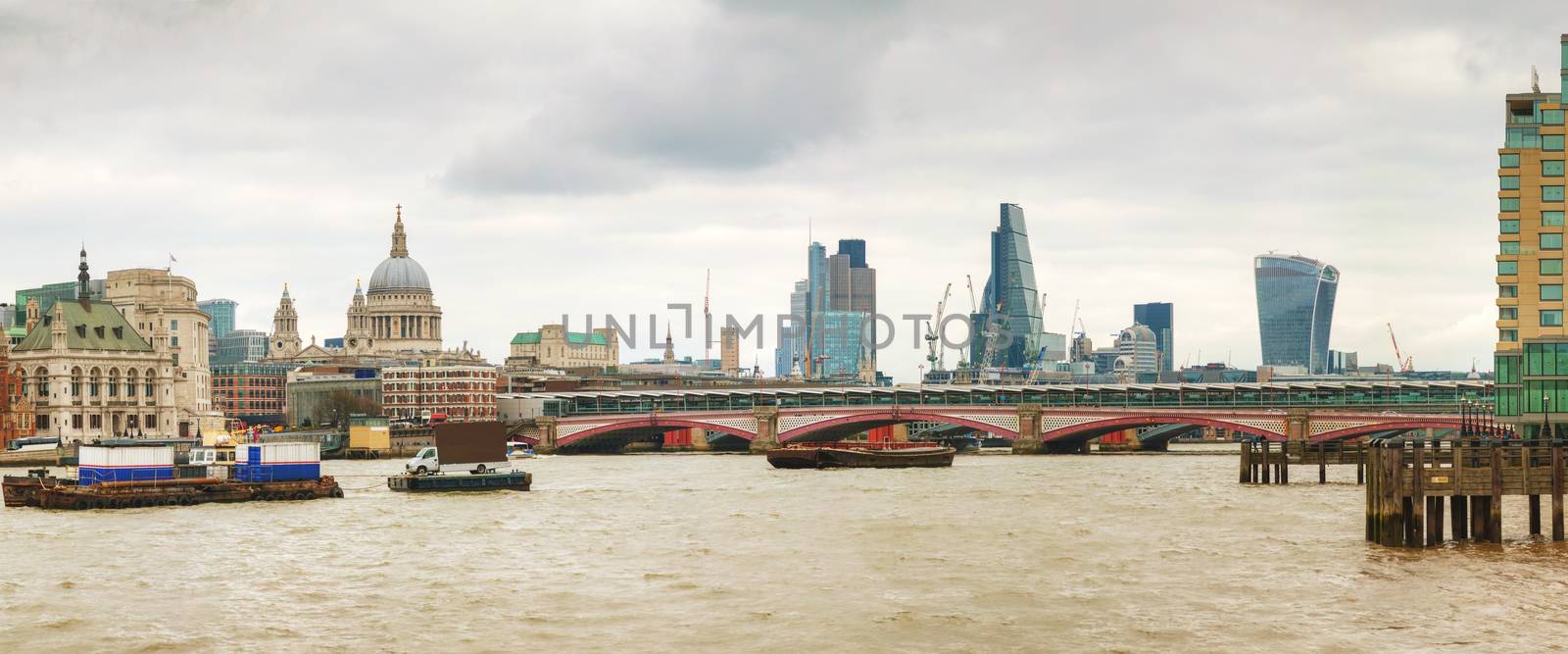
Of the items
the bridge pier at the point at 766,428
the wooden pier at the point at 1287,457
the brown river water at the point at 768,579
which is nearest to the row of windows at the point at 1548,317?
the wooden pier at the point at 1287,457

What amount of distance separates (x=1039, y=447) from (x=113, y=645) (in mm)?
117122

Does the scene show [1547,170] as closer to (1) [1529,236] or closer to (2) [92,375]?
(1) [1529,236]

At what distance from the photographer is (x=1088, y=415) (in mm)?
152875

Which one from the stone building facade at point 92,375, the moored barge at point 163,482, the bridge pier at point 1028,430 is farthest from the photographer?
the stone building facade at point 92,375

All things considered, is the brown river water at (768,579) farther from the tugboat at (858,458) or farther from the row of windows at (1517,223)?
the tugboat at (858,458)

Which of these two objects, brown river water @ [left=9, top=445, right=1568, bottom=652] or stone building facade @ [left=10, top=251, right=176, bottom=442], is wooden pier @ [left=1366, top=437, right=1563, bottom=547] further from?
stone building facade @ [left=10, top=251, right=176, bottom=442]

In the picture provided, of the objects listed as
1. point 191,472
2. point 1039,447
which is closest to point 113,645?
point 191,472

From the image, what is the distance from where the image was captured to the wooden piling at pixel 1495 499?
185ft

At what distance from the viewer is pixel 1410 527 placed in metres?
58.3

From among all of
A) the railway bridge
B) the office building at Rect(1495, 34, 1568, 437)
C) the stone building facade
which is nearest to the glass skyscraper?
the office building at Rect(1495, 34, 1568, 437)

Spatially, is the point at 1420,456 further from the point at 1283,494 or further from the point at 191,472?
the point at 191,472

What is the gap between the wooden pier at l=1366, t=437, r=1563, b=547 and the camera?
56.6 metres

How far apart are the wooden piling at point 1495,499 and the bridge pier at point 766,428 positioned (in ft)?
363

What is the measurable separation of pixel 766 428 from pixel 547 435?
26.7m
